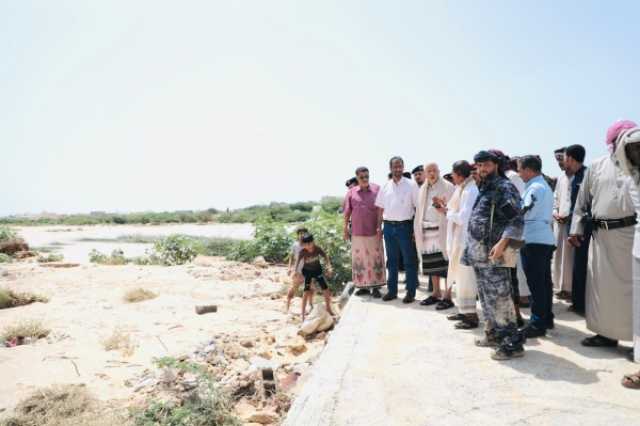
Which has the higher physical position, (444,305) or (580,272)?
(580,272)

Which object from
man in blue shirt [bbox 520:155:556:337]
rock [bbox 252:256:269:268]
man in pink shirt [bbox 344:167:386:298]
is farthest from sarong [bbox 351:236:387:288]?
rock [bbox 252:256:269:268]

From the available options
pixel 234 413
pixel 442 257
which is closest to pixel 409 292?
pixel 442 257

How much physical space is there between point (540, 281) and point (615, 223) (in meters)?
0.89

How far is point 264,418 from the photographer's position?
14.0 feet

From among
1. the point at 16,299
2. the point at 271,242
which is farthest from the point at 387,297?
the point at 271,242

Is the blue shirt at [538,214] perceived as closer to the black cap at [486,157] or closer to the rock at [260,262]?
the black cap at [486,157]

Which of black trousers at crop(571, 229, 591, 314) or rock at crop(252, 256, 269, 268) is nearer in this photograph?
black trousers at crop(571, 229, 591, 314)

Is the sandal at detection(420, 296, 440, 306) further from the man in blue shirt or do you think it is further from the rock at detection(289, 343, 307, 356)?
the rock at detection(289, 343, 307, 356)

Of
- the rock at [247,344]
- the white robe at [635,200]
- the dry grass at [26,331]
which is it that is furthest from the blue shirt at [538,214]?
the dry grass at [26,331]

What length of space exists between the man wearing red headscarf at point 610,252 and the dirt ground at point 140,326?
2936 millimetres

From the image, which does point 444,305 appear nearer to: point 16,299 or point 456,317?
point 456,317

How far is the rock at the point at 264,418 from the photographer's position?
168 inches

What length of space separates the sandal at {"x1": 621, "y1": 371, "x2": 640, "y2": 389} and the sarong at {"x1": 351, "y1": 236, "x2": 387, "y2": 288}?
143 inches

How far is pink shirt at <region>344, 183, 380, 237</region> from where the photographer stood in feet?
21.2
